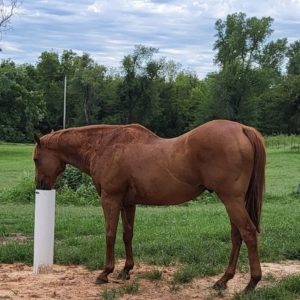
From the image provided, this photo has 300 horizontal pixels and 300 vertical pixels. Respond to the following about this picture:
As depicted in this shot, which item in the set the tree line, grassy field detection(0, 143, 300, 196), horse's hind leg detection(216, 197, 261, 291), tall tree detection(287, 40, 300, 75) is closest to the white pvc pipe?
horse's hind leg detection(216, 197, 261, 291)

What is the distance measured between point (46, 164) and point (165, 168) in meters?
1.53

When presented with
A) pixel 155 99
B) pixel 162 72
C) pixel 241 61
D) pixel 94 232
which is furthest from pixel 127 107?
pixel 94 232

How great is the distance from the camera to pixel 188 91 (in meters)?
82.4

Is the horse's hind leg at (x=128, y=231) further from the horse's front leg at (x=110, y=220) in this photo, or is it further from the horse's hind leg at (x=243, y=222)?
the horse's hind leg at (x=243, y=222)

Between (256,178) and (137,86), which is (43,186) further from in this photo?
(137,86)

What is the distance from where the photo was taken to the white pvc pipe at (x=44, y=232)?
667 cm

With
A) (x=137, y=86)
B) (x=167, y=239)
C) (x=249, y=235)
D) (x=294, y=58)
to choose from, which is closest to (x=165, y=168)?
(x=249, y=235)

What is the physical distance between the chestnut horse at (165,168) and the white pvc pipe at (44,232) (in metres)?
0.19

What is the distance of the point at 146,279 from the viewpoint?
245 inches

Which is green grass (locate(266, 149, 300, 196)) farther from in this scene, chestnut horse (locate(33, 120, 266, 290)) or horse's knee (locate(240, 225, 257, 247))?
horse's knee (locate(240, 225, 257, 247))

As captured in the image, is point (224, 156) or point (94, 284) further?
point (94, 284)

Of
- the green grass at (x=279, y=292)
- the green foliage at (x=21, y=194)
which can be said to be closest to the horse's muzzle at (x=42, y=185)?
the green grass at (x=279, y=292)

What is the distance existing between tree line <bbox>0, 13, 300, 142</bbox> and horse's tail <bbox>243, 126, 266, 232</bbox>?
5955 cm

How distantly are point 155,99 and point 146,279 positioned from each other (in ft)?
227
